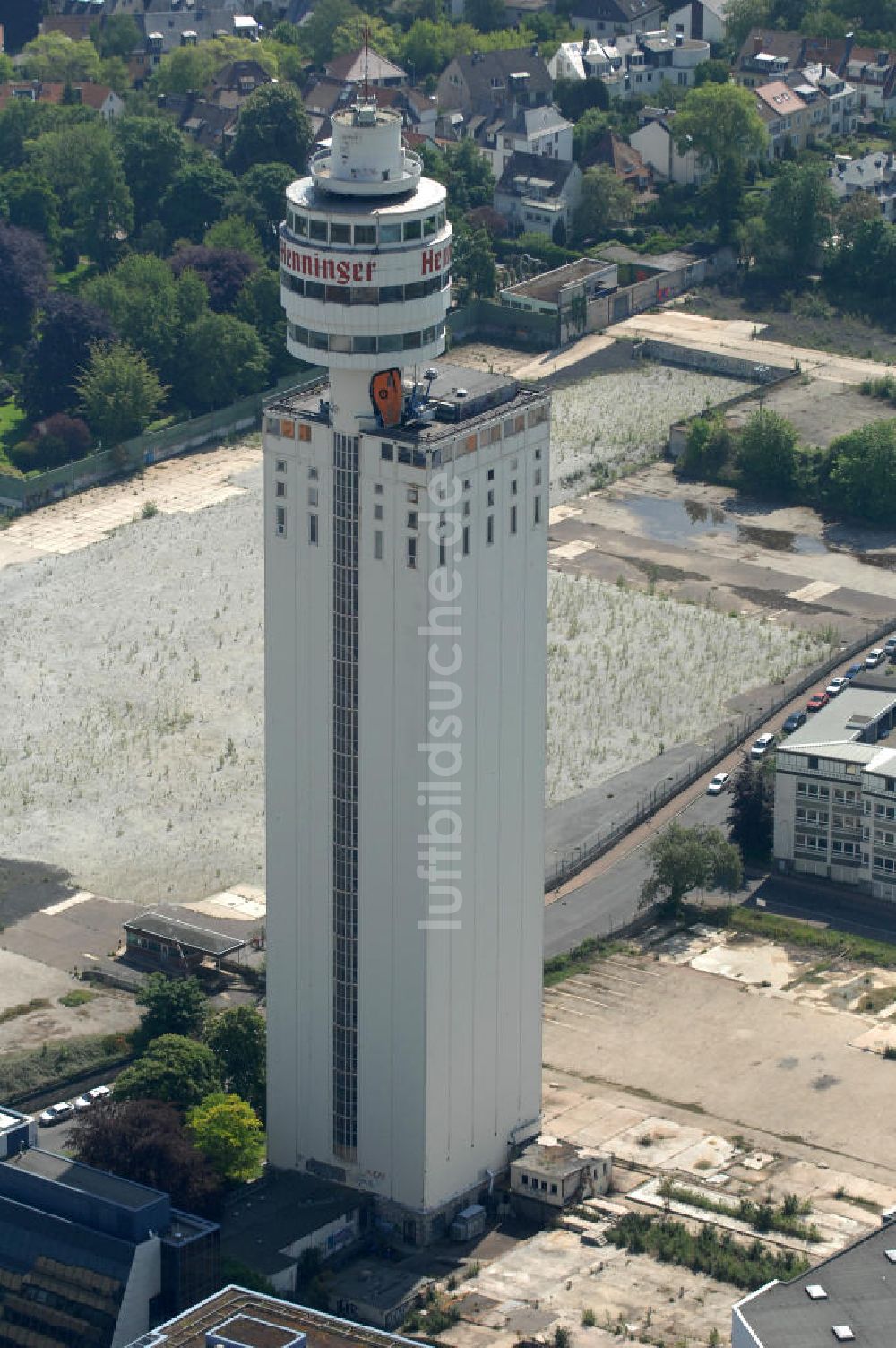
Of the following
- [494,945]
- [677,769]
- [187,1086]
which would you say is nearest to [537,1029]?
[494,945]

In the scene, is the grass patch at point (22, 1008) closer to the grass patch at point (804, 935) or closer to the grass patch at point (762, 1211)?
the grass patch at point (804, 935)

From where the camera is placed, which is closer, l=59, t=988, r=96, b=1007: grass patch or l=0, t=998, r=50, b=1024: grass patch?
l=0, t=998, r=50, b=1024: grass patch

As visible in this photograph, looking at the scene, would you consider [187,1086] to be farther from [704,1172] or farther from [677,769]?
[677,769]

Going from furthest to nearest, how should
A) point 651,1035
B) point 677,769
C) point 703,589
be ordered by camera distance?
point 703,589, point 677,769, point 651,1035

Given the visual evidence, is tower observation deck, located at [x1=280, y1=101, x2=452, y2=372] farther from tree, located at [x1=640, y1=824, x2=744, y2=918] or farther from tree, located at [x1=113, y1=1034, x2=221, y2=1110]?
tree, located at [x1=640, y1=824, x2=744, y2=918]

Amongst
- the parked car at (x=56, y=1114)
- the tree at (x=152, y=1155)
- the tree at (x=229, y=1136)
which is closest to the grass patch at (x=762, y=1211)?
the tree at (x=229, y=1136)

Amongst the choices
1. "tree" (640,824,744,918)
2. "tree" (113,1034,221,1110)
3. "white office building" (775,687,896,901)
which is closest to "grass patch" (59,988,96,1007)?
"tree" (113,1034,221,1110)
